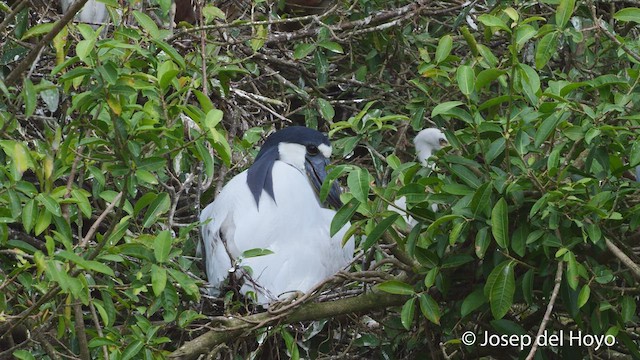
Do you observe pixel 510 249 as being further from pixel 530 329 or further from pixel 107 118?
pixel 107 118

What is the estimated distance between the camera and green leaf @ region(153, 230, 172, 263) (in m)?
2.07

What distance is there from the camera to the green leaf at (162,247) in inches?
81.4

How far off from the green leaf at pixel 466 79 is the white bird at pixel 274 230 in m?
0.89

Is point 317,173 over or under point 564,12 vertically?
under

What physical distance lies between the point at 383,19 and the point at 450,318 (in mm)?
1195

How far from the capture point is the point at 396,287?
228 cm

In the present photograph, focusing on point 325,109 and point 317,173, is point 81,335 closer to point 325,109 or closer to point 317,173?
point 317,173

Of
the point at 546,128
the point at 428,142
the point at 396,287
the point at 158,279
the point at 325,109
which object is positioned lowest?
the point at 428,142

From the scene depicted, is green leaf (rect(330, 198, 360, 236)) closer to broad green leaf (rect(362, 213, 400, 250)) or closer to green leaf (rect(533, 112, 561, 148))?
broad green leaf (rect(362, 213, 400, 250))

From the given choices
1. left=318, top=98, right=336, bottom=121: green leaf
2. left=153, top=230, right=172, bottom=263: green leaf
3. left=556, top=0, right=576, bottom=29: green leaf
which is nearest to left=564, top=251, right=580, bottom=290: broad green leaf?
left=556, top=0, right=576, bottom=29: green leaf

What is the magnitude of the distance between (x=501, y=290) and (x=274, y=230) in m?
0.96

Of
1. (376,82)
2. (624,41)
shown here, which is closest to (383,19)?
(376,82)

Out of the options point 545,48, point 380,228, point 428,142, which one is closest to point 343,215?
point 380,228

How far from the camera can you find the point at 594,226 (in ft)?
6.89
